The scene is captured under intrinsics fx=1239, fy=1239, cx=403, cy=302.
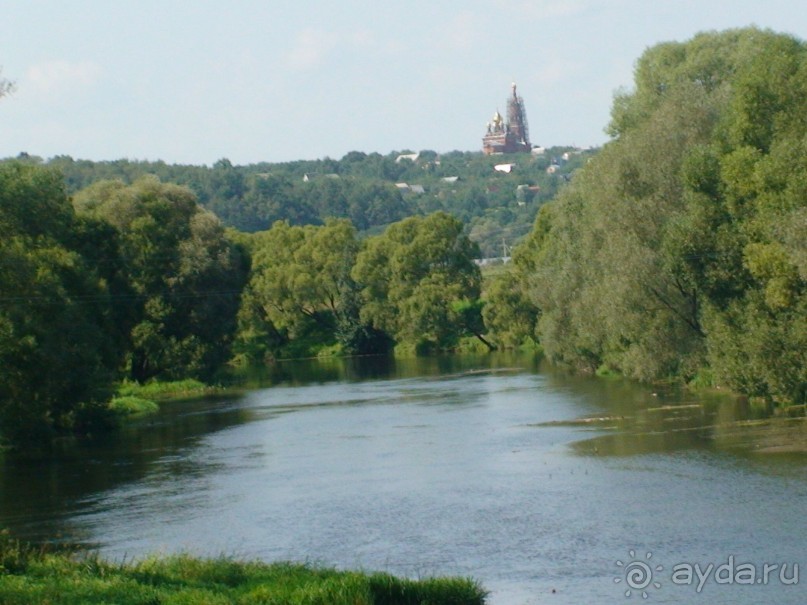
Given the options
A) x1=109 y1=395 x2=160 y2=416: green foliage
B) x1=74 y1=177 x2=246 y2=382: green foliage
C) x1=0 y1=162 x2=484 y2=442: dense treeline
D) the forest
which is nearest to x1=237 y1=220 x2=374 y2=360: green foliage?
x1=0 y1=162 x2=484 y2=442: dense treeline

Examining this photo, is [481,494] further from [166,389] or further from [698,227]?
[166,389]

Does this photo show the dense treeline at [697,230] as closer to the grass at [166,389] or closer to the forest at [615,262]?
the forest at [615,262]

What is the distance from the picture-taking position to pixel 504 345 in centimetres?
9006

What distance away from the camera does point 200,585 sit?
54.0 feet

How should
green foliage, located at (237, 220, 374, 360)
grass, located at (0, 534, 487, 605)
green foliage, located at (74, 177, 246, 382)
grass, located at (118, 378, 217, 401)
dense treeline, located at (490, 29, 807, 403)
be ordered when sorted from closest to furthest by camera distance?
grass, located at (0, 534, 487, 605) → dense treeline, located at (490, 29, 807, 403) → green foliage, located at (74, 177, 246, 382) → grass, located at (118, 378, 217, 401) → green foliage, located at (237, 220, 374, 360)

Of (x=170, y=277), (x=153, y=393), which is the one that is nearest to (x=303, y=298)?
(x=170, y=277)

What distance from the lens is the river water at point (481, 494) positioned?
2006cm

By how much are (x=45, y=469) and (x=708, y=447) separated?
1938cm

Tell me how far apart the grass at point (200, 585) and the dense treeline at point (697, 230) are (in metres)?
21.1

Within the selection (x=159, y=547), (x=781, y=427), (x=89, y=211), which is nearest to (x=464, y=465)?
(x=781, y=427)

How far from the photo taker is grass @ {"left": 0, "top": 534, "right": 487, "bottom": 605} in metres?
14.4
